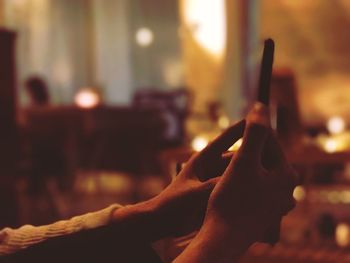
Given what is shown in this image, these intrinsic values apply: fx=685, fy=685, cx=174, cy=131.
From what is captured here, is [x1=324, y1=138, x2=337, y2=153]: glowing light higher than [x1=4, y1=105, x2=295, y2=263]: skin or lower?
lower

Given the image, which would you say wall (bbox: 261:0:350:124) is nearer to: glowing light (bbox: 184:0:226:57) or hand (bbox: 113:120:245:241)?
glowing light (bbox: 184:0:226:57)

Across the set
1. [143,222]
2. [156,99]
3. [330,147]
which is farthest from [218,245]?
[156,99]

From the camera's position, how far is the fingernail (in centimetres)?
80

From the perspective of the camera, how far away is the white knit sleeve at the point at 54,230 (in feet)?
2.95

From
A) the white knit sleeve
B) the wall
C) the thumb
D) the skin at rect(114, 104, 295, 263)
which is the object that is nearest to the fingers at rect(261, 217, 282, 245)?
the skin at rect(114, 104, 295, 263)

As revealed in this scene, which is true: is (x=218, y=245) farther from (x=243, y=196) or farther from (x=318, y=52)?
(x=318, y=52)

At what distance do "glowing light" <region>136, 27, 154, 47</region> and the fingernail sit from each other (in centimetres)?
951

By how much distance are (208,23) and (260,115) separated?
719 cm

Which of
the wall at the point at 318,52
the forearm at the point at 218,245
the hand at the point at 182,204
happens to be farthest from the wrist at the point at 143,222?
the wall at the point at 318,52

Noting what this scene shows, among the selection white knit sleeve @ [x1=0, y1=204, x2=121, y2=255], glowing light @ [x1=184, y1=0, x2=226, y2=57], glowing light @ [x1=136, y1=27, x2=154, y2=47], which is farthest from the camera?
glowing light @ [x1=136, y1=27, x2=154, y2=47]

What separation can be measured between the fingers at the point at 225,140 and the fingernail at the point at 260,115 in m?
0.05

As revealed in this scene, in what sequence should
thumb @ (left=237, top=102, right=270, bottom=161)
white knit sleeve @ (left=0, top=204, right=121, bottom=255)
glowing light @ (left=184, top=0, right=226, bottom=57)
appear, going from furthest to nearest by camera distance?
glowing light @ (left=184, top=0, right=226, bottom=57)
white knit sleeve @ (left=0, top=204, right=121, bottom=255)
thumb @ (left=237, top=102, right=270, bottom=161)

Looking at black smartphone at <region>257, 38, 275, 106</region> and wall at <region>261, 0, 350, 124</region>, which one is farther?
wall at <region>261, 0, 350, 124</region>

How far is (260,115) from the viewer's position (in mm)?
810
